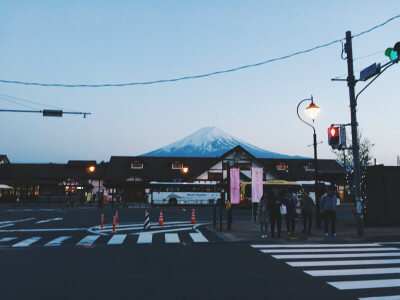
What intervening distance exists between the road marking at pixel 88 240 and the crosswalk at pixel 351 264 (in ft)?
19.0

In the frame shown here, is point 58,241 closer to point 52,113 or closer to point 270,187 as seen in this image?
point 52,113

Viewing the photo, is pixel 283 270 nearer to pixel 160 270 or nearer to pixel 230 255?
pixel 230 255

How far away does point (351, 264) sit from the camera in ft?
26.8

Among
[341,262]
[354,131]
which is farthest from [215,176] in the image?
[341,262]

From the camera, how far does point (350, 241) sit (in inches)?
475

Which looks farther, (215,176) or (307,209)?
(215,176)

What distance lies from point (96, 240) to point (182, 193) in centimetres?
3201

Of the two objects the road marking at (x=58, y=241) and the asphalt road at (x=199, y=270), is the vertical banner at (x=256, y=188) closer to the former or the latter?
the asphalt road at (x=199, y=270)

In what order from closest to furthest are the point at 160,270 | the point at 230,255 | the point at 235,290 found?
the point at 235,290
the point at 160,270
the point at 230,255

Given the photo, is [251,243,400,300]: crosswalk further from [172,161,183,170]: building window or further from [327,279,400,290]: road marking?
[172,161,183,170]: building window

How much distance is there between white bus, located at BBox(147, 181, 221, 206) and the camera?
4384cm

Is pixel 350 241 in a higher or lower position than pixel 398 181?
lower

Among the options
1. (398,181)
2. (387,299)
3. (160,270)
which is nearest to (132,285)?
(160,270)

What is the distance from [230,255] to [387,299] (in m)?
4.40
